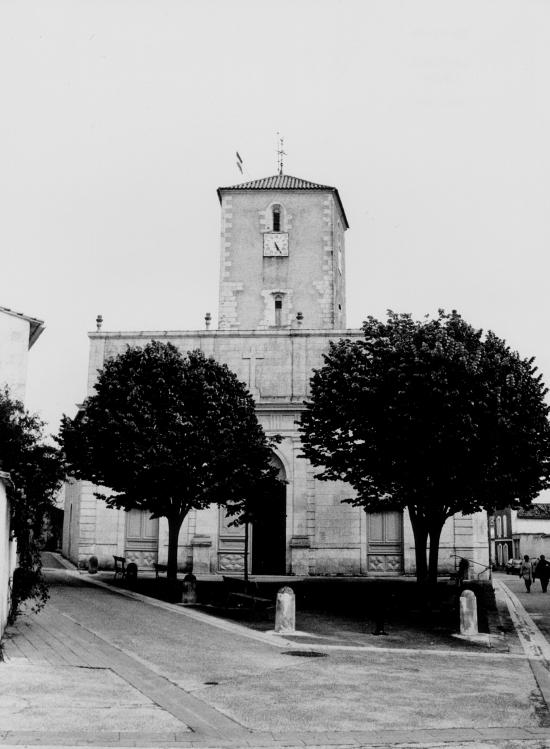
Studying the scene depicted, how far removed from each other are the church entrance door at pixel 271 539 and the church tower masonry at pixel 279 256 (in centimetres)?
860

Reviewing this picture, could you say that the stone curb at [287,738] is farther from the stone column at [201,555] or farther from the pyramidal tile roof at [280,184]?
the pyramidal tile roof at [280,184]

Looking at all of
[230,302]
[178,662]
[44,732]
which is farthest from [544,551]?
[44,732]

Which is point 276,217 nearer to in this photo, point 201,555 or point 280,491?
point 280,491

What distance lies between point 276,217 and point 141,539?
17283 mm

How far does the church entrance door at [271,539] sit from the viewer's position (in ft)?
121

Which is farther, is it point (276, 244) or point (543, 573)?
point (276, 244)

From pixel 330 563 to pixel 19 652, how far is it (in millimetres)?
23955

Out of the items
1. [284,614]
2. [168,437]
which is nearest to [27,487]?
[284,614]

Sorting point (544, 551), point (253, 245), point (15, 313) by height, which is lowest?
point (544, 551)

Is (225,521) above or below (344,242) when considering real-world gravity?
below

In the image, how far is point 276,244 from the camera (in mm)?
42125

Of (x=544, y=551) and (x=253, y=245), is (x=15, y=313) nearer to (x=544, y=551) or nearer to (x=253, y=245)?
(x=253, y=245)

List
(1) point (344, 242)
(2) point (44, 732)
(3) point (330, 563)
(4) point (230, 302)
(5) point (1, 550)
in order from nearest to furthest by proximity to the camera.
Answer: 1. (2) point (44, 732)
2. (5) point (1, 550)
3. (3) point (330, 563)
4. (4) point (230, 302)
5. (1) point (344, 242)

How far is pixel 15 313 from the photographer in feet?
120
